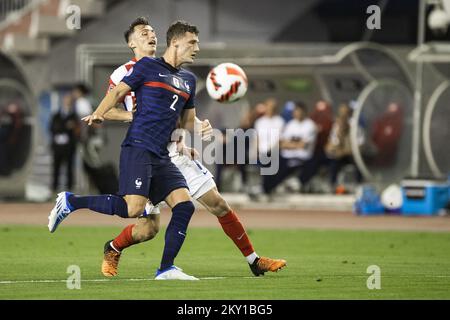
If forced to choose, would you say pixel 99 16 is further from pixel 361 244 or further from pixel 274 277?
pixel 274 277

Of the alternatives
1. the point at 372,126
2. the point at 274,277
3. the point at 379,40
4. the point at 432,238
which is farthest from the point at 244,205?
the point at 274,277

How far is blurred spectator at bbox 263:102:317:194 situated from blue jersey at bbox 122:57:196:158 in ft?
51.9

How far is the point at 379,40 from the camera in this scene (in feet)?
102

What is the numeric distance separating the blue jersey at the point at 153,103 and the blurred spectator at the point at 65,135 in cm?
1638

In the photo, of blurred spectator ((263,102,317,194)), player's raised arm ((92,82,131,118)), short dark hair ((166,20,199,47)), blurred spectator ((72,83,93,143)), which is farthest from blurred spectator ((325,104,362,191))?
player's raised arm ((92,82,131,118))

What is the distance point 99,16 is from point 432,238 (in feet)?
47.2

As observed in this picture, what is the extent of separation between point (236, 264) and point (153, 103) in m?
3.04

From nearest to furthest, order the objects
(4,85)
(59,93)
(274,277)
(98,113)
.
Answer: (98,113) < (274,277) < (4,85) < (59,93)

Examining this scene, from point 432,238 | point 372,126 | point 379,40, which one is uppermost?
point 379,40

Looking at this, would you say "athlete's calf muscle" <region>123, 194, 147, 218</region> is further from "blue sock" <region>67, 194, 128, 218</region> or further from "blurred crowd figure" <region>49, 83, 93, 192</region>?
"blurred crowd figure" <region>49, 83, 93, 192</region>

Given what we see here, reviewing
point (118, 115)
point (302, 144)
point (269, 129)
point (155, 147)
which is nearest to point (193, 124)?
point (155, 147)

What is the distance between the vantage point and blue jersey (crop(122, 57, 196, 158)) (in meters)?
12.5

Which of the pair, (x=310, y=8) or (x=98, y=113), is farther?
(x=310, y=8)

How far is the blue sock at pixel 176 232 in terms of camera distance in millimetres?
12469
